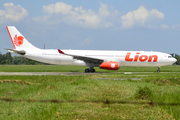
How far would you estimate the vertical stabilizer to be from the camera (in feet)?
108

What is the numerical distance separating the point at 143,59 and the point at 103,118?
2480cm

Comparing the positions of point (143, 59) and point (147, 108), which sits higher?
point (143, 59)

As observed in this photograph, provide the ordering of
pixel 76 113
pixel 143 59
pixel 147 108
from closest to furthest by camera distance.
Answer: pixel 76 113 < pixel 147 108 < pixel 143 59

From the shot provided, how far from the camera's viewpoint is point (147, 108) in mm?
8977

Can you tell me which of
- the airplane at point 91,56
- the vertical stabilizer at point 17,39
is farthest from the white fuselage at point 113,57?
the vertical stabilizer at point 17,39

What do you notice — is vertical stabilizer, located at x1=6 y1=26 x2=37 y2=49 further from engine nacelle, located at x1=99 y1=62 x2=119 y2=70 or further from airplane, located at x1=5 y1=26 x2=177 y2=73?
engine nacelle, located at x1=99 y1=62 x2=119 y2=70

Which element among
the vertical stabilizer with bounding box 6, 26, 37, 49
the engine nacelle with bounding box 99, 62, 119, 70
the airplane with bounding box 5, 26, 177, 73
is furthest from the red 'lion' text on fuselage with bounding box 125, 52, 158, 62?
the vertical stabilizer with bounding box 6, 26, 37, 49

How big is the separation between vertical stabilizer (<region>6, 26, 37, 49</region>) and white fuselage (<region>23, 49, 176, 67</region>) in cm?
122

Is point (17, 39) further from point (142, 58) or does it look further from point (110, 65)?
point (142, 58)

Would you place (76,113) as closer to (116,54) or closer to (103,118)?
(103,118)

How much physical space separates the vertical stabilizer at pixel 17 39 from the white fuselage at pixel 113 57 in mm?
1224

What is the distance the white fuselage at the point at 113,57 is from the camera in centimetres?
3111

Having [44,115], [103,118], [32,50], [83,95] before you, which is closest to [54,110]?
[44,115]

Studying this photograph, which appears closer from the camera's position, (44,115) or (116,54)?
(44,115)
